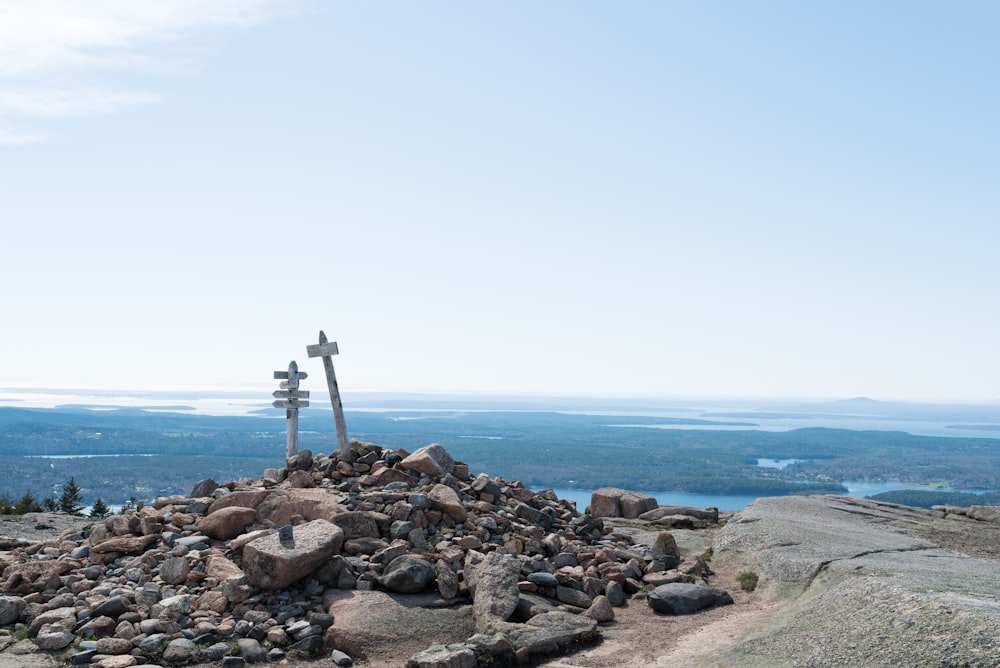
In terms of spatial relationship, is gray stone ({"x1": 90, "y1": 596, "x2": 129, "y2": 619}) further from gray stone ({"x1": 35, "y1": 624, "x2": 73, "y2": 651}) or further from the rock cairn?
gray stone ({"x1": 35, "y1": 624, "x2": 73, "y2": 651})

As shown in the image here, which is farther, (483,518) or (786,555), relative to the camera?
(483,518)

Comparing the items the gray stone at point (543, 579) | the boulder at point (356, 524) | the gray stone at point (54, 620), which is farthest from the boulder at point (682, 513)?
the gray stone at point (54, 620)

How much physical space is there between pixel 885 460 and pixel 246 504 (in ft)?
681

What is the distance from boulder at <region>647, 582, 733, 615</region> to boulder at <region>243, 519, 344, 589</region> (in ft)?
16.2

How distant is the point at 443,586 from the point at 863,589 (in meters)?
5.73

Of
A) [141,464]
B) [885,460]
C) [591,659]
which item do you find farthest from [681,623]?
[885,460]

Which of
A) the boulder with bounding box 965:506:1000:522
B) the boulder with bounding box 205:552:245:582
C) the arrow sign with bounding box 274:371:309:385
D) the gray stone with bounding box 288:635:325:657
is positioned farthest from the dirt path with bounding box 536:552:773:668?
the boulder with bounding box 965:506:1000:522

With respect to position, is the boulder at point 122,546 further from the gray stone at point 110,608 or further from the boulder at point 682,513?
the boulder at point 682,513

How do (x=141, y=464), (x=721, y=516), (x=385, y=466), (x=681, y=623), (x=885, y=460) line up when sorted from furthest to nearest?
(x=885, y=460)
(x=141, y=464)
(x=721, y=516)
(x=385, y=466)
(x=681, y=623)

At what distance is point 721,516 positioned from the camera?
2100cm

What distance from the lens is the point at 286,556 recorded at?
11031mm

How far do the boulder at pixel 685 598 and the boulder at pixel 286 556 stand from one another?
16.2 feet

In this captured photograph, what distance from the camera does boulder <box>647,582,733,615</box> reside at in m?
11.7

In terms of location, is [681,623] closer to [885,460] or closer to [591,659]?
[591,659]
